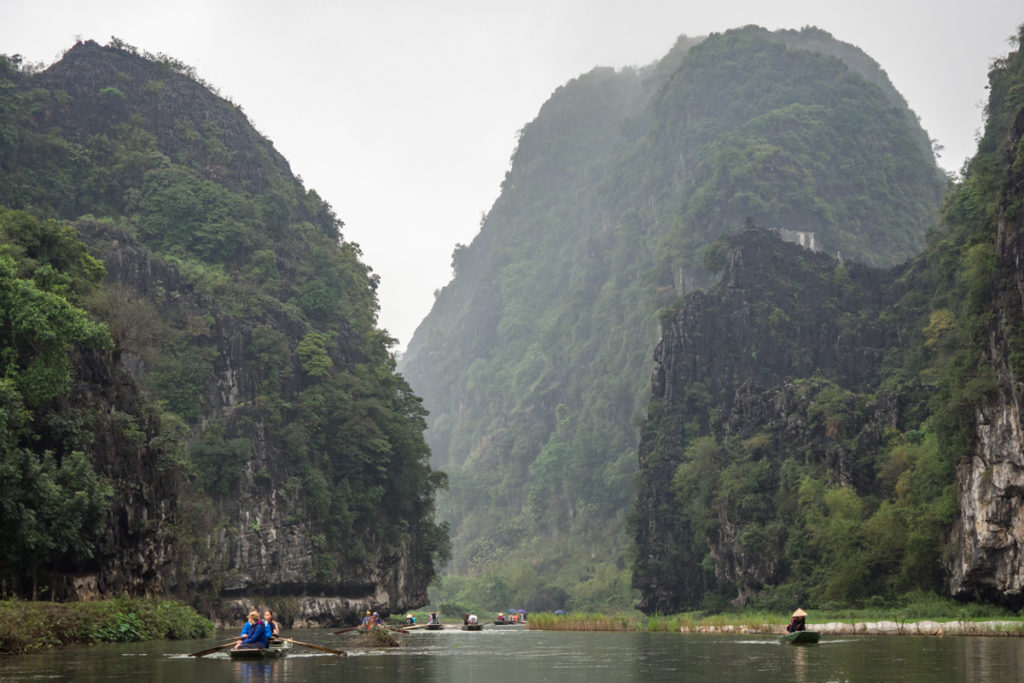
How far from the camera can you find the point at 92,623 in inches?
1501

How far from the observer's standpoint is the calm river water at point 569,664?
80.4 feet

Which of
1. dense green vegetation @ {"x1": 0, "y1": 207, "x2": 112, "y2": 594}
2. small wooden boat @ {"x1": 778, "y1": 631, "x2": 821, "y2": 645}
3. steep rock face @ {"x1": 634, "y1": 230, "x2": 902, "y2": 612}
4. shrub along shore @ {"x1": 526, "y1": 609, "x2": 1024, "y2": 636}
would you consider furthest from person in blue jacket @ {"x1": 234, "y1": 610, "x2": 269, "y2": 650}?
steep rock face @ {"x1": 634, "y1": 230, "x2": 902, "y2": 612}

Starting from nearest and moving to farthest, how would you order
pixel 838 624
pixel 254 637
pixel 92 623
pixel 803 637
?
pixel 254 637 < pixel 92 623 < pixel 803 637 < pixel 838 624

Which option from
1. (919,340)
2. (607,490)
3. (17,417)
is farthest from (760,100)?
(17,417)

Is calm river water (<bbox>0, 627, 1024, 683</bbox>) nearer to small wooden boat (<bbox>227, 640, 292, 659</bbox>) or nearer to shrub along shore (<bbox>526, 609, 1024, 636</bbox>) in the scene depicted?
small wooden boat (<bbox>227, 640, 292, 659</bbox>)

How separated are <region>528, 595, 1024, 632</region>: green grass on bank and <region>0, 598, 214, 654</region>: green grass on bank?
79.9 feet

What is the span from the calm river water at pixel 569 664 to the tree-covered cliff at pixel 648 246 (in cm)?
6819

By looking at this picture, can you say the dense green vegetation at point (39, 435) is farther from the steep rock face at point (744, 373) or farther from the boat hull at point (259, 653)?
the steep rock face at point (744, 373)

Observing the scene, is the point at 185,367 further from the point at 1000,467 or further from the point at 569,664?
the point at 1000,467

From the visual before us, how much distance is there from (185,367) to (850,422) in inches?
1749

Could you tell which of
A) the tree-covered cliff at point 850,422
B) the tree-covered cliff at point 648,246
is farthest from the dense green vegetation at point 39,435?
the tree-covered cliff at point 648,246

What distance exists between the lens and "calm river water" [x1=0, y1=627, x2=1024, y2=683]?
2452 centimetres

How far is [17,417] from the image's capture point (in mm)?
38188

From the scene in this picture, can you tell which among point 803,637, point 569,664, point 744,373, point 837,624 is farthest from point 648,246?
point 569,664
